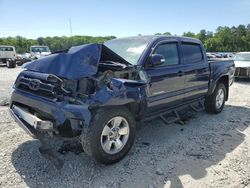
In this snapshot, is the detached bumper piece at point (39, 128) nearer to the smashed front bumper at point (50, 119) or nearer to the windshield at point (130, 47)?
the smashed front bumper at point (50, 119)

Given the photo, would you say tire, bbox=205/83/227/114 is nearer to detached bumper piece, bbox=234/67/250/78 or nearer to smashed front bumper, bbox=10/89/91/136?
smashed front bumper, bbox=10/89/91/136

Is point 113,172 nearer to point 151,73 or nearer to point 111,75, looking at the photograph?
point 111,75

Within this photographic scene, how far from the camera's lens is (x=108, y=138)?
3.78 metres

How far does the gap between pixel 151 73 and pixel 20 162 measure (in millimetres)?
2465

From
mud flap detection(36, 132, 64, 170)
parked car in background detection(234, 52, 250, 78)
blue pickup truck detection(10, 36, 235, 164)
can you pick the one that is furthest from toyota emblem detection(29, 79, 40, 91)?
parked car in background detection(234, 52, 250, 78)

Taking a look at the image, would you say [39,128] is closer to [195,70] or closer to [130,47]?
[130,47]

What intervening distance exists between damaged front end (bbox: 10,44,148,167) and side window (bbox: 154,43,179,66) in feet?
3.00

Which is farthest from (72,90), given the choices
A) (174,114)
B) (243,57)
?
(243,57)

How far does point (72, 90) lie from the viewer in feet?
11.8

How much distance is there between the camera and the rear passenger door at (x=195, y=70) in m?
5.54

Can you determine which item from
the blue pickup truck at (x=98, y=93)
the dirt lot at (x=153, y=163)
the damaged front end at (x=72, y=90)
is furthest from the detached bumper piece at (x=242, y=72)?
the damaged front end at (x=72, y=90)

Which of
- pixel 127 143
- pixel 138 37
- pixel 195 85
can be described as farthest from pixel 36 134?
pixel 195 85

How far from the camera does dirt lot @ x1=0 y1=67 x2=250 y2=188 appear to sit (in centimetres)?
348

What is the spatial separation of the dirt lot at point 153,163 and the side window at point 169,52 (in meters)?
1.41
